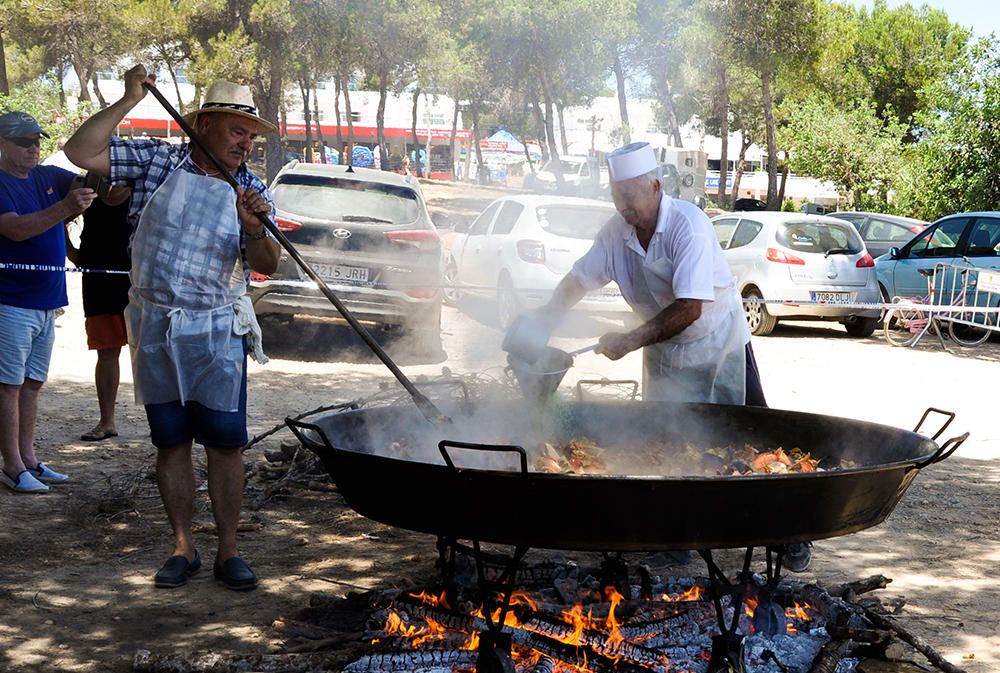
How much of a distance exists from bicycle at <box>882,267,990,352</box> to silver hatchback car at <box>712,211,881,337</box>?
0.37 meters

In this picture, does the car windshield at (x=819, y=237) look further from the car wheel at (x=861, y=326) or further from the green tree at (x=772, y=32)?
the green tree at (x=772, y=32)

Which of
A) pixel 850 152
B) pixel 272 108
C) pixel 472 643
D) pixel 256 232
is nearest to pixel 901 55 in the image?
pixel 850 152

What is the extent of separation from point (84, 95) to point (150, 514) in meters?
37.5

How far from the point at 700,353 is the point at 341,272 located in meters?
5.46

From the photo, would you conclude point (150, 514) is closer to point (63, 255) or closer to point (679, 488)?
point (63, 255)

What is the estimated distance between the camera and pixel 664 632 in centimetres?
361

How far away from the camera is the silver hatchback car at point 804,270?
13.2 meters

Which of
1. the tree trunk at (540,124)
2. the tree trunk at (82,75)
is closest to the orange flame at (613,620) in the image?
the tree trunk at (540,124)

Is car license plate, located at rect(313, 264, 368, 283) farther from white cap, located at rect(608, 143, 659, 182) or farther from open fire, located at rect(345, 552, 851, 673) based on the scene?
open fire, located at rect(345, 552, 851, 673)

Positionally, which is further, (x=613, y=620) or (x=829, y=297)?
(x=829, y=297)

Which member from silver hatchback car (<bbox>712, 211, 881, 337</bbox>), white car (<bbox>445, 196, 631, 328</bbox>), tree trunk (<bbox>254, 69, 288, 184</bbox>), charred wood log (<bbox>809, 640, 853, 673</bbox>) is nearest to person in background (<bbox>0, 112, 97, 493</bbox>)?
charred wood log (<bbox>809, 640, 853, 673</bbox>)

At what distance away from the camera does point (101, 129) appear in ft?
12.7

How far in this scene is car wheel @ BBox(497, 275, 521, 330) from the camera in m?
12.1

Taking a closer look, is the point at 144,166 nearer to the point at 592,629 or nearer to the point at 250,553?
the point at 250,553
